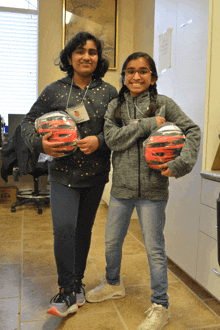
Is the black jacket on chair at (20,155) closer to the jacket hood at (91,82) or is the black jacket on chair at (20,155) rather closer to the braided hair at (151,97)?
the jacket hood at (91,82)

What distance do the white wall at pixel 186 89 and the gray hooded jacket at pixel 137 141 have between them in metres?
0.48

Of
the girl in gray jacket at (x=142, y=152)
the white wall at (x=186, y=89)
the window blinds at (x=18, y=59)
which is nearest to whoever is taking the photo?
the girl in gray jacket at (x=142, y=152)

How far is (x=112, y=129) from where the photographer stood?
4.62 feet

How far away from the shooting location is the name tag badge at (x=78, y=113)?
1.44 metres

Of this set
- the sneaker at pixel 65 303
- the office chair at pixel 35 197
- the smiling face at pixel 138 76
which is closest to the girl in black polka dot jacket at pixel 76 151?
the sneaker at pixel 65 303

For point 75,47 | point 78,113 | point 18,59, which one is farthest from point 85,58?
point 18,59

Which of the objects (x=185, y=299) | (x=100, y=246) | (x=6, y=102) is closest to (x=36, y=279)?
(x=100, y=246)

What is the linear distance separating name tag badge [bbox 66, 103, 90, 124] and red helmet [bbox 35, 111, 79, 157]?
0.16ft

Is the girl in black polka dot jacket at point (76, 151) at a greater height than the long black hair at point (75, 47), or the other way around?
the long black hair at point (75, 47)

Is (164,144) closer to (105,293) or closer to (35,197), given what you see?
(105,293)

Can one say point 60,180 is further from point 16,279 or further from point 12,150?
point 12,150

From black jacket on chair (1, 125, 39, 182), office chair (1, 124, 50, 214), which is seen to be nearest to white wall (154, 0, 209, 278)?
office chair (1, 124, 50, 214)

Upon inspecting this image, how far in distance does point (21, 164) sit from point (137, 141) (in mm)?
2307

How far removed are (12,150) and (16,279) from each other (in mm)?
1916
